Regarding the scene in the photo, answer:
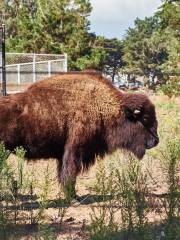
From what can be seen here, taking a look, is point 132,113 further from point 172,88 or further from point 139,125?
point 172,88

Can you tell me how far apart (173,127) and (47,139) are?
3564 mm

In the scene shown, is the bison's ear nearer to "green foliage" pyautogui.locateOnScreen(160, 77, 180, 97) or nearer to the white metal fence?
"green foliage" pyautogui.locateOnScreen(160, 77, 180, 97)

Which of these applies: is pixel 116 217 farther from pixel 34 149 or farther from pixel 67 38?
pixel 67 38

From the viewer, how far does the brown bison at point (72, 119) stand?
693cm

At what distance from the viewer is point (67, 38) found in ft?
123

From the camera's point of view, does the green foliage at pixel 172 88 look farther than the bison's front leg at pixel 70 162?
Yes

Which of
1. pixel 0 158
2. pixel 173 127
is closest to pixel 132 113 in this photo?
pixel 173 127

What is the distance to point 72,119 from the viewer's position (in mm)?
7152

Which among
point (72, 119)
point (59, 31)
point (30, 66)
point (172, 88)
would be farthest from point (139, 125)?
point (59, 31)

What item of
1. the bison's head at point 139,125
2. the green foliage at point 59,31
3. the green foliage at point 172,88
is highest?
the green foliage at point 59,31

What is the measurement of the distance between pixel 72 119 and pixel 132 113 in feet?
3.37

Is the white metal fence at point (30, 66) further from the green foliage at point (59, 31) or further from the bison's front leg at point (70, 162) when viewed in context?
the bison's front leg at point (70, 162)

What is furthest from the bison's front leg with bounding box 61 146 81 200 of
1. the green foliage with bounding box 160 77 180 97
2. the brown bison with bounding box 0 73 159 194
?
the green foliage with bounding box 160 77 180 97

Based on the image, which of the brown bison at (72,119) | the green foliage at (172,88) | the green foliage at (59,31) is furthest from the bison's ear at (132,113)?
the green foliage at (59,31)
